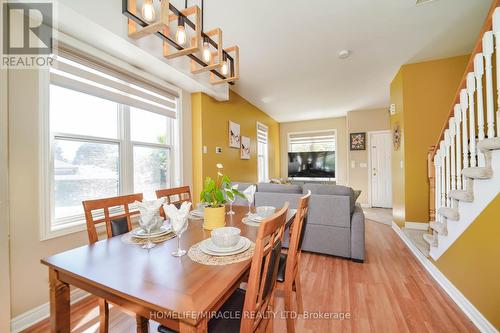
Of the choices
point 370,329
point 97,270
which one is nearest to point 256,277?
point 97,270

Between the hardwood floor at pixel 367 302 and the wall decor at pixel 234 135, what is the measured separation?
2.44 meters

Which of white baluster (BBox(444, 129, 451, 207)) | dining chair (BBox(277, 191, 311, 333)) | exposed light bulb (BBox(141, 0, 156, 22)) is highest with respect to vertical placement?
exposed light bulb (BBox(141, 0, 156, 22))

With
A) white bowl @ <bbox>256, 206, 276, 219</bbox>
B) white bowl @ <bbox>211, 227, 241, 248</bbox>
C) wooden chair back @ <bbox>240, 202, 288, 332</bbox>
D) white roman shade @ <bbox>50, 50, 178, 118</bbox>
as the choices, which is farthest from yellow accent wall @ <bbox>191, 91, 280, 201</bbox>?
wooden chair back @ <bbox>240, 202, 288, 332</bbox>

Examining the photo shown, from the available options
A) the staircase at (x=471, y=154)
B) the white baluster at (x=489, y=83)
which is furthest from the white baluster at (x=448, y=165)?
the white baluster at (x=489, y=83)

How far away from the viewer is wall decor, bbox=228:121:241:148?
397cm

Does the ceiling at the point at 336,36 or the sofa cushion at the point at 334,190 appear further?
the sofa cushion at the point at 334,190

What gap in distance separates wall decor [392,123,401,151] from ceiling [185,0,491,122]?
854 millimetres

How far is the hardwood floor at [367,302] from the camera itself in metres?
1.46

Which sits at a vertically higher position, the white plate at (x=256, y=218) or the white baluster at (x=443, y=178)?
the white baluster at (x=443, y=178)

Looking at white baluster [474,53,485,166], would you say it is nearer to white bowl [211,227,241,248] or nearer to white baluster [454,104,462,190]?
white baluster [454,104,462,190]

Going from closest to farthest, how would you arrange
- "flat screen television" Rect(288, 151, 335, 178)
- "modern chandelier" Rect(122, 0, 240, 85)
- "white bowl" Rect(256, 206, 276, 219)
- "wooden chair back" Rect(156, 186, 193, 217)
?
"modern chandelier" Rect(122, 0, 240, 85), "white bowl" Rect(256, 206, 276, 219), "wooden chair back" Rect(156, 186, 193, 217), "flat screen television" Rect(288, 151, 335, 178)

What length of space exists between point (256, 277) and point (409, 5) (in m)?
2.67

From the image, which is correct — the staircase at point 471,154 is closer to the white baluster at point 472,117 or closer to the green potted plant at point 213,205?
the white baluster at point 472,117

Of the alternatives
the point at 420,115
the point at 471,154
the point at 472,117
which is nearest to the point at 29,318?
the point at 471,154
